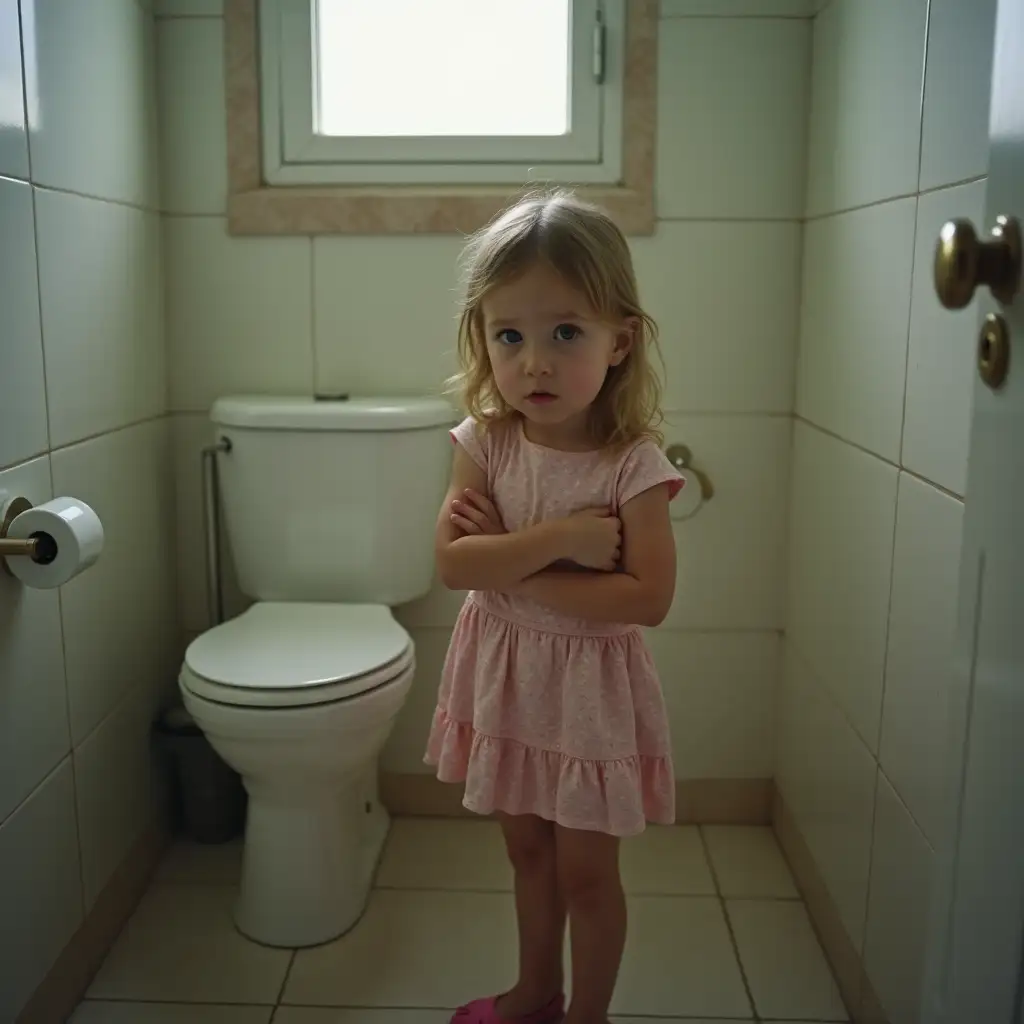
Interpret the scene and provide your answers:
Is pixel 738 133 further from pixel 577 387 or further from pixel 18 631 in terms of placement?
pixel 18 631

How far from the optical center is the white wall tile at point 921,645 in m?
1.18

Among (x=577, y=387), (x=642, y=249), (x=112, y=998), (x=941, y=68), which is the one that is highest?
(x=941, y=68)

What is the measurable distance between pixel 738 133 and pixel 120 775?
1.51 metres

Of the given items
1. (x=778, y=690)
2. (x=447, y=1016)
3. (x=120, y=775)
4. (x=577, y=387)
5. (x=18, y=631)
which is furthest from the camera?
(x=778, y=690)

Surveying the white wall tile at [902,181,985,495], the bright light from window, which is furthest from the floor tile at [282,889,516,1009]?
the bright light from window

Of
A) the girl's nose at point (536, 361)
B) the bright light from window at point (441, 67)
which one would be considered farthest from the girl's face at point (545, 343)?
the bright light from window at point (441, 67)

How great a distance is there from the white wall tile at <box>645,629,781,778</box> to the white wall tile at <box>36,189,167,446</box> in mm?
1032

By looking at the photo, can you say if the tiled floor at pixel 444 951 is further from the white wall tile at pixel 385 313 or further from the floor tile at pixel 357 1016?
the white wall tile at pixel 385 313

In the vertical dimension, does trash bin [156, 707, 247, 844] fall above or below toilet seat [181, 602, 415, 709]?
below

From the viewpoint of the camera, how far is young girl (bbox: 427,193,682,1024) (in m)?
1.14

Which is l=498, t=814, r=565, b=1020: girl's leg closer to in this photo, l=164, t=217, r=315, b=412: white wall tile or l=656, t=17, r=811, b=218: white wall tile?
l=164, t=217, r=315, b=412: white wall tile

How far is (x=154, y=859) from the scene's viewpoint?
6.18ft

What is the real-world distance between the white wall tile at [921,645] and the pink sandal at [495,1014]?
54cm

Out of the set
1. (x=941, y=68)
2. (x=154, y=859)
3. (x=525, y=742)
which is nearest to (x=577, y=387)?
(x=525, y=742)
